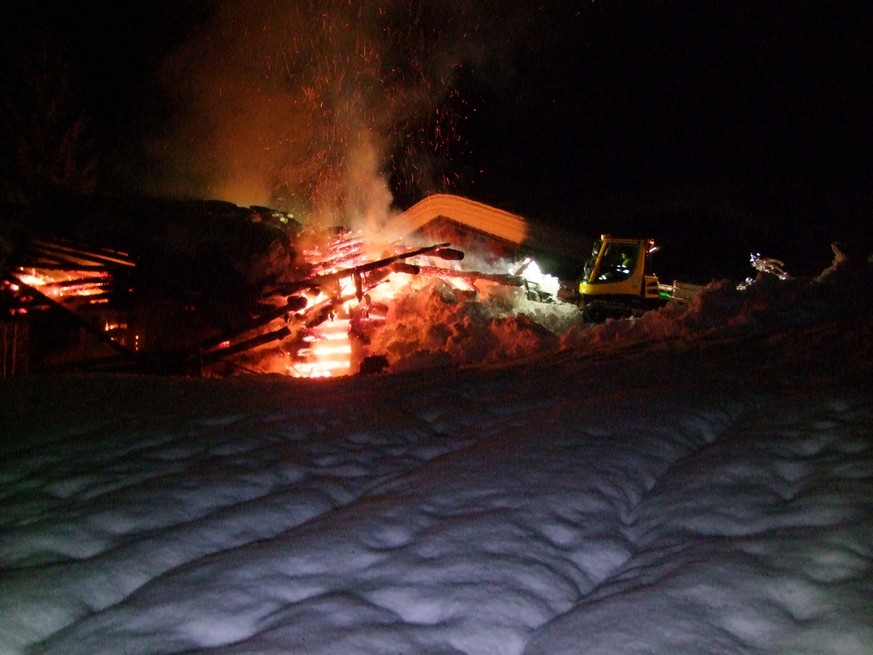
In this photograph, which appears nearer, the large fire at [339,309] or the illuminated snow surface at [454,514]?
the illuminated snow surface at [454,514]

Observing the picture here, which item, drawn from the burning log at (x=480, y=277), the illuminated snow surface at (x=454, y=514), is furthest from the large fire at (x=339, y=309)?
the illuminated snow surface at (x=454, y=514)

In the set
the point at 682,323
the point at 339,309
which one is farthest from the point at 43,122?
the point at 682,323

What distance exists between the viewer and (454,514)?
3838 millimetres

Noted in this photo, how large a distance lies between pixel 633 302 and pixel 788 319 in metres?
6.46

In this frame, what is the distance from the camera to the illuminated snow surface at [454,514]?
275 cm

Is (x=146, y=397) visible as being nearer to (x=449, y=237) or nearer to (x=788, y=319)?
(x=788, y=319)

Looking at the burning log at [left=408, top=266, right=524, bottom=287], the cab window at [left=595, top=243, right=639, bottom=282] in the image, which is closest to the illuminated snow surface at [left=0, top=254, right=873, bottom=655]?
the burning log at [left=408, top=266, right=524, bottom=287]

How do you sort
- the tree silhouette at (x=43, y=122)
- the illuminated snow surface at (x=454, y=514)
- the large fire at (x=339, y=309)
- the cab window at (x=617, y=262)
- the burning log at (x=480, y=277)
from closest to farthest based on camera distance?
1. the illuminated snow surface at (x=454, y=514)
2. the large fire at (x=339, y=309)
3. the burning log at (x=480, y=277)
4. the cab window at (x=617, y=262)
5. the tree silhouette at (x=43, y=122)

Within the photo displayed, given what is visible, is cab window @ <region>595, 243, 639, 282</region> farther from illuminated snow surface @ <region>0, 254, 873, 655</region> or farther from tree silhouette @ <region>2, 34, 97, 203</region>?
tree silhouette @ <region>2, 34, 97, 203</region>

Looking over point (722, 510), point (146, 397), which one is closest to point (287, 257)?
point (146, 397)

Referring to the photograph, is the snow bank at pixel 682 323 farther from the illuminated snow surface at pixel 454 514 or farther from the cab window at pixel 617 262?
the cab window at pixel 617 262

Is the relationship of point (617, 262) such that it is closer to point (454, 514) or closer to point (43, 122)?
point (454, 514)

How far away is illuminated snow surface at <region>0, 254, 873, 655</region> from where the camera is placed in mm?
2754

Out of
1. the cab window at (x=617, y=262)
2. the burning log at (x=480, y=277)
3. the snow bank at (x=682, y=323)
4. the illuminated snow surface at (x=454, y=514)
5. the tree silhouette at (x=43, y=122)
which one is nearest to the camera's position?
the illuminated snow surface at (x=454, y=514)
